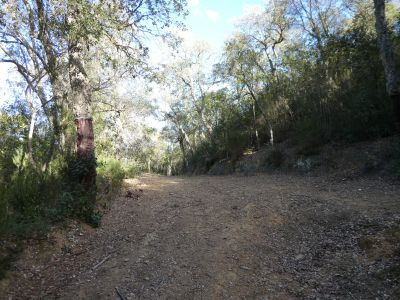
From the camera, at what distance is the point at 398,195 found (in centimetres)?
611

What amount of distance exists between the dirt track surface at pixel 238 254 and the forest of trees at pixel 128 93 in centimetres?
87

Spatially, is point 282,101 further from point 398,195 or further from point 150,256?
point 150,256

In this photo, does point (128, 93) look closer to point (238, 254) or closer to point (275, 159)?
point (275, 159)

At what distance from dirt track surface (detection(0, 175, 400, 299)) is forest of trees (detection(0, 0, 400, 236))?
0.87m

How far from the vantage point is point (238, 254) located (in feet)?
15.1

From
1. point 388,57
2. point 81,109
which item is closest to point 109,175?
point 81,109

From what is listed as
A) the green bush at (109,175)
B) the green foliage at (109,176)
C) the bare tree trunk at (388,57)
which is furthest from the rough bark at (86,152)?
the bare tree trunk at (388,57)

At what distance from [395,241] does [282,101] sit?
1270 cm

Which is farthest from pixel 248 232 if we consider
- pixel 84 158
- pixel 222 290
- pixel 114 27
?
pixel 114 27

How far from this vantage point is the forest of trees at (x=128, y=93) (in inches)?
254

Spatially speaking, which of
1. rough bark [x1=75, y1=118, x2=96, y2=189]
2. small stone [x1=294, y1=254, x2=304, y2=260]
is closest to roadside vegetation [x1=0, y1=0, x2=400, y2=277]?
rough bark [x1=75, y1=118, x2=96, y2=189]

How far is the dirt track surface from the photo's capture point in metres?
3.75

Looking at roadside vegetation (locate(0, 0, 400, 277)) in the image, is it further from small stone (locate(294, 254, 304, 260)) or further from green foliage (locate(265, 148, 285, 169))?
small stone (locate(294, 254, 304, 260))

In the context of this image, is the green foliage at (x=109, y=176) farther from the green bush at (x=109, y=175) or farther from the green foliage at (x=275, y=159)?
the green foliage at (x=275, y=159)
